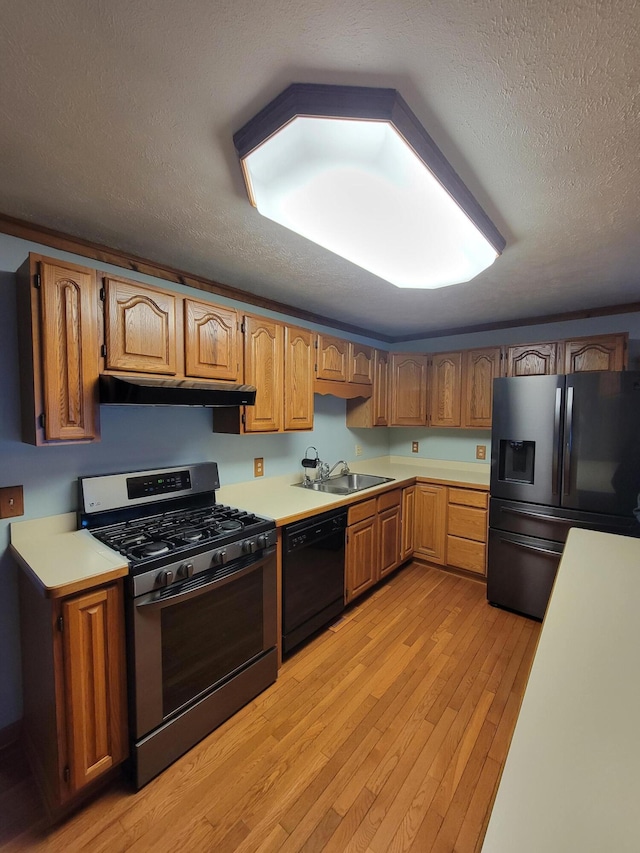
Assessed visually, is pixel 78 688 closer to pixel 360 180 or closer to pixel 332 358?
pixel 360 180

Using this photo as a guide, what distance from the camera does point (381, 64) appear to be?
885 millimetres

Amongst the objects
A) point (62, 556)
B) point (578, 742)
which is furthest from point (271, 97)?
point (62, 556)

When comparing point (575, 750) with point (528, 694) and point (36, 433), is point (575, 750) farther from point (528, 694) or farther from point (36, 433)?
point (36, 433)

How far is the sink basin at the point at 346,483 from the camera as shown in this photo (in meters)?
3.01

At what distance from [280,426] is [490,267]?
5.24 feet

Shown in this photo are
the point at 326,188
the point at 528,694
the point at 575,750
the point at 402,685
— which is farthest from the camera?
the point at 402,685

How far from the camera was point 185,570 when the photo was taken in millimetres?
1538

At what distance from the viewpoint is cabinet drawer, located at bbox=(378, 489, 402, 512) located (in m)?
2.94

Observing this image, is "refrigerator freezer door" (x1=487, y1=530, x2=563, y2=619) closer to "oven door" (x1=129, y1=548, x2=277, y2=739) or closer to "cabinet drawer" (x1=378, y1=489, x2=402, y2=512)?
"cabinet drawer" (x1=378, y1=489, x2=402, y2=512)

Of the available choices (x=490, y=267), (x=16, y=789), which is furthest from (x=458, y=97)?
(x=16, y=789)

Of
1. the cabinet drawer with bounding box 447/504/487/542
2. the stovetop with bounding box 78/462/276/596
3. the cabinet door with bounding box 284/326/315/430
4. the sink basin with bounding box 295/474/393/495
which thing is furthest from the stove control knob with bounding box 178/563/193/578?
the cabinet drawer with bounding box 447/504/487/542

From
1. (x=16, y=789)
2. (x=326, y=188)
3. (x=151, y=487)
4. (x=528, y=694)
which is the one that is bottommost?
(x=16, y=789)

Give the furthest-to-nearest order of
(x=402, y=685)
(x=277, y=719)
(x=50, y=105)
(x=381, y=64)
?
1. (x=402, y=685)
2. (x=277, y=719)
3. (x=50, y=105)
4. (x=381, y=64)

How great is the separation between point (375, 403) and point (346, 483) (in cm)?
82
